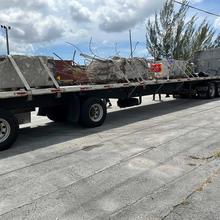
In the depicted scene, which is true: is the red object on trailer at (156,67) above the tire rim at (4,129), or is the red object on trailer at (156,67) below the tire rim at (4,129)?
above

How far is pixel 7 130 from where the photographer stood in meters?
8.00

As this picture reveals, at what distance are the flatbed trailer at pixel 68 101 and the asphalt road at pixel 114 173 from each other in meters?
0.41

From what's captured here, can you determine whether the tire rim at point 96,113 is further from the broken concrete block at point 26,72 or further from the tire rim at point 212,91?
the tire rim at point 212,91

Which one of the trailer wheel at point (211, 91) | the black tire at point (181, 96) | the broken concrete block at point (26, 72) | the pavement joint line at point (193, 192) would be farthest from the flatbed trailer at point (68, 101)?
the pavement joint line at point (193, 192)

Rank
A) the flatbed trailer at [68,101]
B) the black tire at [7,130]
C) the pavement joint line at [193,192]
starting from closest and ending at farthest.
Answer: the pavement joint line at [193,192], the black tire at [7,130], the flatbed trailer at [68,101]

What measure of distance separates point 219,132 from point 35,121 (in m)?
5.76

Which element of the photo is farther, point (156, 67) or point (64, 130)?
point (156, 67)

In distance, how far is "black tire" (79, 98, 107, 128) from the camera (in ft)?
32.8

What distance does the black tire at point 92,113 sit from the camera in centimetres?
998

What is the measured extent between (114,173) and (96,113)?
4765 mm

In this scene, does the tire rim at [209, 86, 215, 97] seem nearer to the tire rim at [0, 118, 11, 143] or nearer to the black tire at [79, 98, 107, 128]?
the black tire at [79, 98, 107, 128]

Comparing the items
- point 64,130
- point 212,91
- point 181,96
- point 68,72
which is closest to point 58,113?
point 64,130

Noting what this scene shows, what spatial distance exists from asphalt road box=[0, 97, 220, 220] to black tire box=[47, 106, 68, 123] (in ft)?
2.01

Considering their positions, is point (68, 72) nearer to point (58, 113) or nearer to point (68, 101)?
point (68, 101)
